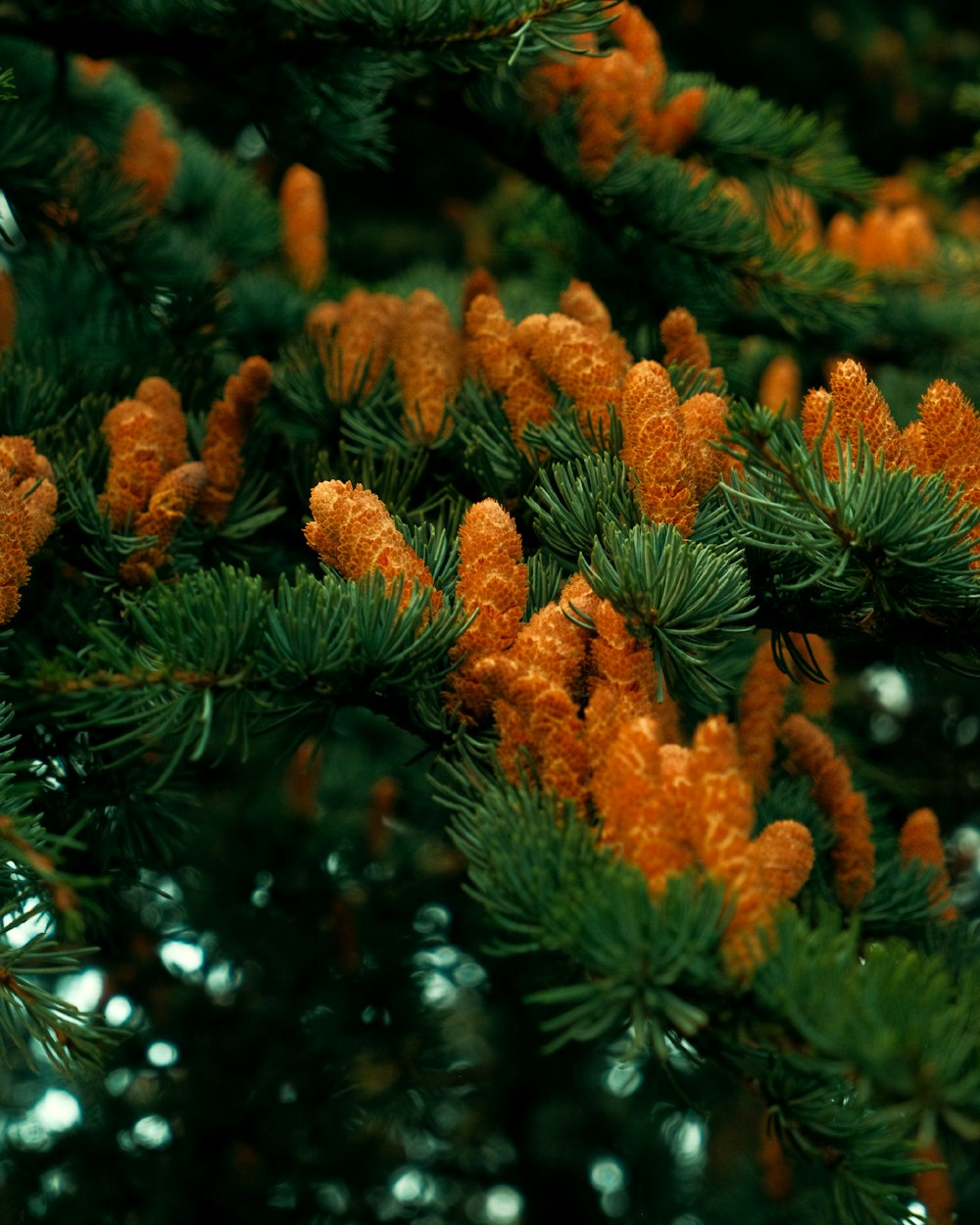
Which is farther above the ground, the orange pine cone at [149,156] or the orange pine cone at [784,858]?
the orange pine cone at [784,858]

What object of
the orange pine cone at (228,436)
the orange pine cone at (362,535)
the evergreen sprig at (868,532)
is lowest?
the orange pine cone at (228,436)

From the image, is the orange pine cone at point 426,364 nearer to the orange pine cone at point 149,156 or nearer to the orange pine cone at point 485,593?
the orange pine cone at point 485,593

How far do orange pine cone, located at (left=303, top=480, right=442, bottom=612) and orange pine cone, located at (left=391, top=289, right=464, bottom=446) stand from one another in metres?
0.26

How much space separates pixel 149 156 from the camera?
4.34 feet

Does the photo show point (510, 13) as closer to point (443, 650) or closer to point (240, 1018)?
point (443, 650)

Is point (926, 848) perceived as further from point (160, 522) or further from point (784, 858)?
point (160, 522)

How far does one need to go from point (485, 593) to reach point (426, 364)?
1.16 feet

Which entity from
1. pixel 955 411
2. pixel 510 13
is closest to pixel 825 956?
pixel 955 411

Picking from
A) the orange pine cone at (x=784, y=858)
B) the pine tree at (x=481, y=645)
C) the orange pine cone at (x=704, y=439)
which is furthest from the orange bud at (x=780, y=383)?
the orange pine cone at (x=784, y=858)

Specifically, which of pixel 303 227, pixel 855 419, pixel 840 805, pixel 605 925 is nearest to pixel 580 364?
pixel 855 419

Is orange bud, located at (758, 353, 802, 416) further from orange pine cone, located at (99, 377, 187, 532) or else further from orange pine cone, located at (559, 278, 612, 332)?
orange pine cone, located at (99, 377, 187, 532)

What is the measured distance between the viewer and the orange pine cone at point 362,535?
2.19ft

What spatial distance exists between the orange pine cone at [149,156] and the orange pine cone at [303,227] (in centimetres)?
20

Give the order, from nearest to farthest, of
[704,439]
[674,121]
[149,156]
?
[704,439], [674,121], [149,156]
